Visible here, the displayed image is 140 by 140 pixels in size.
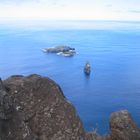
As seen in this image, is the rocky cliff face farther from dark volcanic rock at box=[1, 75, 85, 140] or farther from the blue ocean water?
the blue ocean water

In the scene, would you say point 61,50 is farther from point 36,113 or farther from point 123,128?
point 36,113

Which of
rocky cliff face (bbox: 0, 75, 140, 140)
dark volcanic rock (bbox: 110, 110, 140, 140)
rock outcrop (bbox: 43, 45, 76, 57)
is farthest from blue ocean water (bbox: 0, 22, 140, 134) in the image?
rocky cliff face (bbox: 0, 75, 140, 140)

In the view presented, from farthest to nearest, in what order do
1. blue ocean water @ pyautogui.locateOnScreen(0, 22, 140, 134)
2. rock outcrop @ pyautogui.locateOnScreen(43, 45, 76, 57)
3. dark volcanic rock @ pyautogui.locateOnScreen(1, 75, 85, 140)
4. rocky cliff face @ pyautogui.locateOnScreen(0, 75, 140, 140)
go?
rock outcrop @ pyautogui.locateOnScreen(43, 45, 76, 57)
blue ocean water @ pyautogui.locateOnScreen(0, 22, 140, 134)
dark volcanic rock @ pyautogui.locateOnScreen(1, 75, 85, 140)
rocky cliff face @ pyautogui.locateOnScreen(0, 75, 140, 140)

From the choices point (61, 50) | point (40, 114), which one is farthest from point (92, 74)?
point (40, 114)

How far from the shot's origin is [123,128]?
Answer: 2284 cm

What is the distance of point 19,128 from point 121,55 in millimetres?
160564

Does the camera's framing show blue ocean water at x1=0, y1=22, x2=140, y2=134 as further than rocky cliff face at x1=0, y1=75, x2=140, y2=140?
Yes

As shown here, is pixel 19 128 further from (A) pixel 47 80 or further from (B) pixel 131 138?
(B) pixel 131 138

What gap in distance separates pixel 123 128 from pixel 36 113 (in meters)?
12.6

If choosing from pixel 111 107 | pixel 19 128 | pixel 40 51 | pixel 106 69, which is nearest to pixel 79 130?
pixel 19 128

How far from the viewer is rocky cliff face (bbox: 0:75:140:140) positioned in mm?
10703

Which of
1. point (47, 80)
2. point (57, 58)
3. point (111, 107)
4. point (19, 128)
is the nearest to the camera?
point (19, 128)

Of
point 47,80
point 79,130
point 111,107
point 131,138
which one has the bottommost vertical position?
point 111,107

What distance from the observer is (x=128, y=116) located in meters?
23.6
